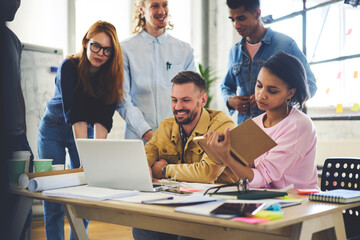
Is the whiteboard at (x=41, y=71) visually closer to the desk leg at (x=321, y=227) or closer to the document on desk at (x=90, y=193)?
the document on desk at (x=90, y=193)

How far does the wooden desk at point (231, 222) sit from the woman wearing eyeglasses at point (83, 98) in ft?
2.56

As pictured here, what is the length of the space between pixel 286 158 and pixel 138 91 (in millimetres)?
1084

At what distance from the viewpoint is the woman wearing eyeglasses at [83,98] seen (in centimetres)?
205

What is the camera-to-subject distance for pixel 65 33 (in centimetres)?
364

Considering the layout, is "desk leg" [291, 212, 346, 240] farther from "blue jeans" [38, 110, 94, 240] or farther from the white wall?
the white wall

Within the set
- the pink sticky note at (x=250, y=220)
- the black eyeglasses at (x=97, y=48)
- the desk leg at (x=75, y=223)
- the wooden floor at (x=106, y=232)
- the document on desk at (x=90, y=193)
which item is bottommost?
the wooden floor at (x=106, y=232)

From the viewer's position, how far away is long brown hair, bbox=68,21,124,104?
207 centimetres

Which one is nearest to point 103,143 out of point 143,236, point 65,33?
point 143,236

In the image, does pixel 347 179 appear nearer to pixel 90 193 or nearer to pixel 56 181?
pixel 90 193

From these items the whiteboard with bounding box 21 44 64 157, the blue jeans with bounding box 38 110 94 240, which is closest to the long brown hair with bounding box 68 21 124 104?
the blue jeans with bounding box 38 110 94 240

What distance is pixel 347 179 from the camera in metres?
1.57

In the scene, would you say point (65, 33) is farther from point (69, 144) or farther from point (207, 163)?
point (207, 163)

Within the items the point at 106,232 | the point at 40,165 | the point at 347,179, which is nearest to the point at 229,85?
the point at 347,179

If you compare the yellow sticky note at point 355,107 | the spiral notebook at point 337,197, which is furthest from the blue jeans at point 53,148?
the yellow sticky note at point 355,107
